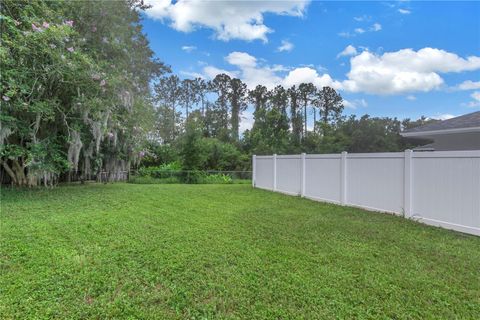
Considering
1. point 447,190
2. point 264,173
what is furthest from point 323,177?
point 264,173

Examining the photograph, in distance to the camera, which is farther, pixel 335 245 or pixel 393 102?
pixel 393 102

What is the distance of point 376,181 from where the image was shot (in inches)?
220

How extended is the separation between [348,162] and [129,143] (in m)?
8.17

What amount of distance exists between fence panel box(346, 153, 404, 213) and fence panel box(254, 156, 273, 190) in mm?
3832

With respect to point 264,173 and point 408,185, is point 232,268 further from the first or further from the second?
point 264,173

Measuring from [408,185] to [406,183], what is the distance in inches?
1.9

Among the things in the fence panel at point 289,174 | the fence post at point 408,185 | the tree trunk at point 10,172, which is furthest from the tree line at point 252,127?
the fence post at point 408,185

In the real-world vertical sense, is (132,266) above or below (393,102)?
below

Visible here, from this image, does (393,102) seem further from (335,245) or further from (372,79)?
(335,245)

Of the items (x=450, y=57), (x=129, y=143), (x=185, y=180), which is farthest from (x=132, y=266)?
(x=450, y=57)

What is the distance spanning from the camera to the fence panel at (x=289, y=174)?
323 inches

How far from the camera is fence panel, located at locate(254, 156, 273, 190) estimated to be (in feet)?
32.5

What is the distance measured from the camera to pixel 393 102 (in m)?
17.6

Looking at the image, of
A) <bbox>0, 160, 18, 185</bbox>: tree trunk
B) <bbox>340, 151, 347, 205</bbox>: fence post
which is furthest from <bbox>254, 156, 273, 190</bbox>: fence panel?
<bbox>0, 160, 18, 185</bbox>: tree trunk
